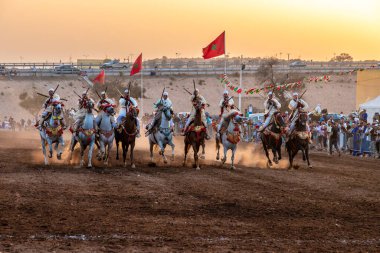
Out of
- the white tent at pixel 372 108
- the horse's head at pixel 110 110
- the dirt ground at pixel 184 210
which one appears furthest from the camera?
the white tent at pixel 372 108

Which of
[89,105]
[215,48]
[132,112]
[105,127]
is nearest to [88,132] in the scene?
[105,127]

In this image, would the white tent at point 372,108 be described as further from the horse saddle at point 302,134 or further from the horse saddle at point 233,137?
the horse saddle at point 233,137

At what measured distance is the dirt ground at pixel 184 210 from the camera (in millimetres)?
12016

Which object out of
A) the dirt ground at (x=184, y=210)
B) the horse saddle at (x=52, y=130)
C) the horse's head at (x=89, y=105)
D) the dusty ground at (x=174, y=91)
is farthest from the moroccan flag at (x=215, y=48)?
the dusty ground at (x=174, y=91)

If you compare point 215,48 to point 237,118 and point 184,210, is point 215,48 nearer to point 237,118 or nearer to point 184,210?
point 237,118

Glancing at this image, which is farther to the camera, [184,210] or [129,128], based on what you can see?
[129,128]

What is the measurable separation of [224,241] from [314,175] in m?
12.2

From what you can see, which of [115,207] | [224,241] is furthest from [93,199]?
[224,241]

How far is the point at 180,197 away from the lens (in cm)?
1761

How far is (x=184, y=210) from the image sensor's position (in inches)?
614

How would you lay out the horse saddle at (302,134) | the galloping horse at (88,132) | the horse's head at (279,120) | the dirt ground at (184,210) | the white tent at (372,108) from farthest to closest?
the white tent at (372,108)
the horse's head at (279,120)
the horse saddle at (302,134)
the galloping horse at (88,132)
the dirt ground at (184,210)

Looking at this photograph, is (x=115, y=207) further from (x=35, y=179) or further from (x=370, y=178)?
(x=370, y=178)

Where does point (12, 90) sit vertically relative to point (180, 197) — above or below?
above

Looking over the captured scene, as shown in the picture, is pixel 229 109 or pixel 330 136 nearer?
pixel 229 109
